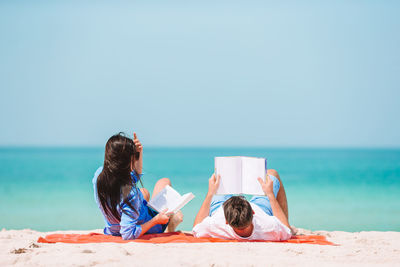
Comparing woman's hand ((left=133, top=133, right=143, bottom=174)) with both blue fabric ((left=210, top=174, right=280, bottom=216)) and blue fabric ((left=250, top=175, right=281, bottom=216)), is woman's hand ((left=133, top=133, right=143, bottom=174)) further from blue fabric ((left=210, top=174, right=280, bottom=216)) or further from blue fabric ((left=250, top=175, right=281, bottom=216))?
blue fabric ((left=250, top=175, right=281, bottom=216))

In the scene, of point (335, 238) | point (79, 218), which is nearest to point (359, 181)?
point (79, 218)

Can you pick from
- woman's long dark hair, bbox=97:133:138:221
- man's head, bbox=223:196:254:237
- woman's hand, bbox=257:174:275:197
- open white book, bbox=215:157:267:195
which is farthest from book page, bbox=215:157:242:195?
woman's long dark hair, bbox=97:133:138:221

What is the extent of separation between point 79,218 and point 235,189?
232 inches

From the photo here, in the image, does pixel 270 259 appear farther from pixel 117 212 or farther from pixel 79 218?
pixel 79 218

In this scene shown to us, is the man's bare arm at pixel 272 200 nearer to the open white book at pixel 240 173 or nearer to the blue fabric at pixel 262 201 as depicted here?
the open white book at pixel 240 173

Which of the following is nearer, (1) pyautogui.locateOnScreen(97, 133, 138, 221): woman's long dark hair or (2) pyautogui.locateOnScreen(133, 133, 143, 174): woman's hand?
(1) pyautogui.locateOnScreen(97, 133, 138, 221): woman's long dark hair

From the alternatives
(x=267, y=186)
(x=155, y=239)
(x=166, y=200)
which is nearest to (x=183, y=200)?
(x=166, y=200)

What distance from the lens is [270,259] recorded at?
12.7 feet

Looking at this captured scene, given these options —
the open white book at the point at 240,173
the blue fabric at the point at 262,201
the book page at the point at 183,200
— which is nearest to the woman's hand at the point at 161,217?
the book page at the point at 183,200

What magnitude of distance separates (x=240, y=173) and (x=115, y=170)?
1.24 metres

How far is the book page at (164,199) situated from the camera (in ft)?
15.5

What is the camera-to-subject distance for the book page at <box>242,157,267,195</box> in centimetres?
482

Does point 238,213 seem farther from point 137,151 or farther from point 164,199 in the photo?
point 137,151

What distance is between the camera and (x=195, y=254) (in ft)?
13.1
